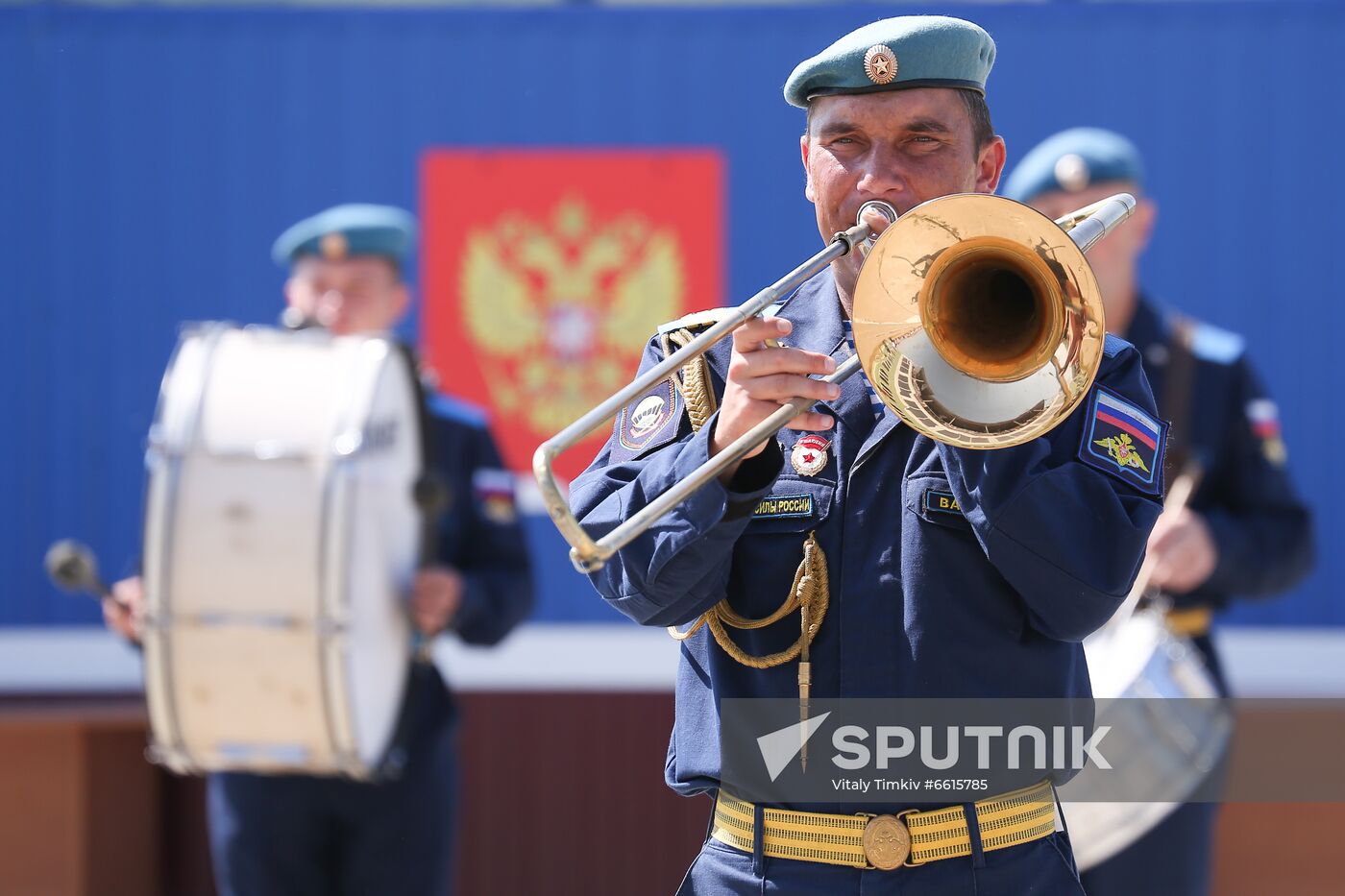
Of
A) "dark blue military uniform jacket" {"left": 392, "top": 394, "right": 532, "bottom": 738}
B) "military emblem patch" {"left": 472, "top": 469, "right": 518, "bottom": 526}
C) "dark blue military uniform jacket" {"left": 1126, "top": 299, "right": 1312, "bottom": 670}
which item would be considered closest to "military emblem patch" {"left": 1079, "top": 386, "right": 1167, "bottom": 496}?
"dark blue military uniform jacket" {"left": 1126, "top": 299, "right": 1312, "bottom": 670}

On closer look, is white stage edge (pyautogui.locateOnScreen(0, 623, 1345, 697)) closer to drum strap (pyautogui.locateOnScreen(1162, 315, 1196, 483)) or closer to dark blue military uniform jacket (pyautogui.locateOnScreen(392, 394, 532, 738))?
dark blue military uniform jacket (pyautogui.locateOnScreen(392, 394, 532, 738))

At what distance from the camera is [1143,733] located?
367 cm

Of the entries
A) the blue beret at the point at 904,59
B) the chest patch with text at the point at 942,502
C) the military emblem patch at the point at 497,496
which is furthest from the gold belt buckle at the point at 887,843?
the military emblem patch at the point at 497,496

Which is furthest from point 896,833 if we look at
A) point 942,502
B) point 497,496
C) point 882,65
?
point 497,496

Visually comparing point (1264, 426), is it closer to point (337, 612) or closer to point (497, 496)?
point (497, 496)

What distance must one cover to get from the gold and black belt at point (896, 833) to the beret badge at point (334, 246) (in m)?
3.10

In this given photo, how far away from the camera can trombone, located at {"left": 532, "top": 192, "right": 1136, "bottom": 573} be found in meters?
2.05

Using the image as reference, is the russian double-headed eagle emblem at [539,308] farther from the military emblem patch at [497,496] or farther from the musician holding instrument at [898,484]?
the musician holding instrument at [898,484]

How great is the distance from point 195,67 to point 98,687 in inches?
100

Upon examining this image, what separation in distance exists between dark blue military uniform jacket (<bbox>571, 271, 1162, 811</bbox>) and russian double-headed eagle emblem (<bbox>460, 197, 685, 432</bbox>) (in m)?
4.17

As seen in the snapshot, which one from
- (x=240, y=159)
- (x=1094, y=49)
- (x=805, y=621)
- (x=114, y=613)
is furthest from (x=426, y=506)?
(x=1094, y=49)

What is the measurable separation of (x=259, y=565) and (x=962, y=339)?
7.55ft

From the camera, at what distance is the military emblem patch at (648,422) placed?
2.29m

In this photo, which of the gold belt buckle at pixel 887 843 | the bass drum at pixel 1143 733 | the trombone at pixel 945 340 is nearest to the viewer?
the trombone at pixel 945 340
